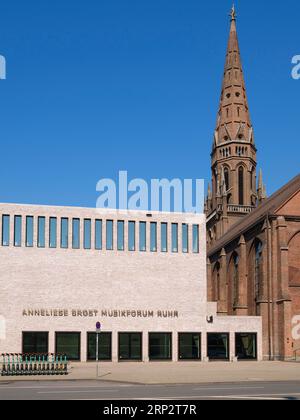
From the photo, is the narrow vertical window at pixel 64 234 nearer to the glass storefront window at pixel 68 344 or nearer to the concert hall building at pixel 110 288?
the concert hall building at pixel 110 288

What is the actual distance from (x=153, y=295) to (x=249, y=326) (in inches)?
312

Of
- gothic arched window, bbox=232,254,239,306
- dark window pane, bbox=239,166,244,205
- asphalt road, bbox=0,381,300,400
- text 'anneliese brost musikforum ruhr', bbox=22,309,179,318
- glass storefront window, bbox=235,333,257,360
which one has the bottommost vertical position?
glass storefront window, bbox=235,333,257,360

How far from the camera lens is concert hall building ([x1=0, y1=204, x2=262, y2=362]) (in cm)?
4572

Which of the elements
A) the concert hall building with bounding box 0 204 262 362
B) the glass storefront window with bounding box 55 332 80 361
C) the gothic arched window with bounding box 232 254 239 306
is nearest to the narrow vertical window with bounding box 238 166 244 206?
the gothic arched window with bounding box 232 254 239 306

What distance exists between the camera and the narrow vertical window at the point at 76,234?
154ft

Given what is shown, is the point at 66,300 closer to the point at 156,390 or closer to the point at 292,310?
the point at 292,310

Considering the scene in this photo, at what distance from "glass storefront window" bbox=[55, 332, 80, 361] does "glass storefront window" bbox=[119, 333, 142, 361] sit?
310cm

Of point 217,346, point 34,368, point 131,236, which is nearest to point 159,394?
point 34,368

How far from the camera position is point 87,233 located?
47406 mm

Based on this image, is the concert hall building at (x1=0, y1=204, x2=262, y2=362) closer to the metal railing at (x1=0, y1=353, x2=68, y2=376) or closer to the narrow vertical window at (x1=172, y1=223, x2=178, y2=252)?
the narrow vertical window at (x1=172, y1=223, x2=178, y2=252)

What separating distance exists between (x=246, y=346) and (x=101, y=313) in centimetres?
1156

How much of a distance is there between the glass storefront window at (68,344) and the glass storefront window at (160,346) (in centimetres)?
526

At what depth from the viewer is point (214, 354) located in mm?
48469
